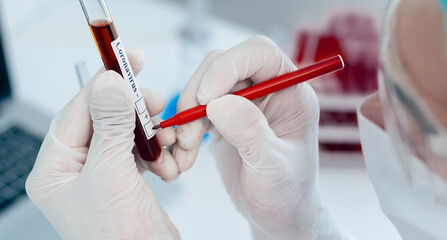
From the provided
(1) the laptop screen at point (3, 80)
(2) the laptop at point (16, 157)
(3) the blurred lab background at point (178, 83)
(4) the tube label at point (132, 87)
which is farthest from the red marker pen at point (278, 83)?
(1) the laptop screen at point (3, 80)

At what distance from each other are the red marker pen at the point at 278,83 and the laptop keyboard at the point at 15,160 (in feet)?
1.45

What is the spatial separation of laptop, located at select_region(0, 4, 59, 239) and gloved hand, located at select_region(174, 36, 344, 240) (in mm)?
363

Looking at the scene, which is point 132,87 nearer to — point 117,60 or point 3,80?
point 117,60

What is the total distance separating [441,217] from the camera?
41cm

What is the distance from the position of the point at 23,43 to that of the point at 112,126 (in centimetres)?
93

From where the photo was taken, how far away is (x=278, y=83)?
1.81ft

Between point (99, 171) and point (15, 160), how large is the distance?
1.51 ft

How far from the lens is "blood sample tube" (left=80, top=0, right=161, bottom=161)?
0.47m

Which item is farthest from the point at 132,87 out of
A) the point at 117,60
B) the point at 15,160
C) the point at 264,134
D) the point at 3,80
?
the point at 3,80

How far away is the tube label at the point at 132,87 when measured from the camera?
0.49m

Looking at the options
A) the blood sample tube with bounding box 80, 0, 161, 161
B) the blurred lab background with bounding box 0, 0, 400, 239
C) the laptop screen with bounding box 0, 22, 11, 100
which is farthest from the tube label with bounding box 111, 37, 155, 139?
the laptop screen with bounding box 0, 22, 11, 100

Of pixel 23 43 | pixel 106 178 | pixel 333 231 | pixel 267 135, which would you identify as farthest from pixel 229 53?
pixel 23 43

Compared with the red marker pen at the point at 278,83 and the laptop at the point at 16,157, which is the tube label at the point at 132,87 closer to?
the red marker pen at the point at 278,83

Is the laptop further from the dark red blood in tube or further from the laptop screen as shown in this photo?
the dark red blood in tube
